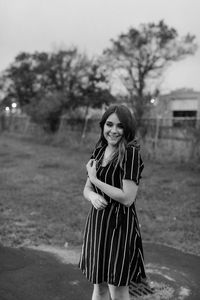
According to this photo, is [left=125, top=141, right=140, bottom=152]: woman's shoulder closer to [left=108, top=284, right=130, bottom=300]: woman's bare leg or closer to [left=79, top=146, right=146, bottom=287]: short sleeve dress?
[left=79, top=146, right=146, bottom=287]: short sleeve dress

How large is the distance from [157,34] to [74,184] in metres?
33.0

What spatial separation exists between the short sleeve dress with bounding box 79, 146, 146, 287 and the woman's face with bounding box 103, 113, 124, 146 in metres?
0.11

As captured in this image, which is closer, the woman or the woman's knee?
the woman

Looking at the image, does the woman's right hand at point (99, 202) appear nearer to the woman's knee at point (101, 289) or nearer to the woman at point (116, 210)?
the woman at point (116, 210)

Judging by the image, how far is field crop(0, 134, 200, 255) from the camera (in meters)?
5.79

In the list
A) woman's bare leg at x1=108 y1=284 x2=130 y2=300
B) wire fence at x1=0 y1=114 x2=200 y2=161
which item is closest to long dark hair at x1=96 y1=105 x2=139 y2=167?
woman's bare leg at x1=108 y1=284 x2=130 y2=300

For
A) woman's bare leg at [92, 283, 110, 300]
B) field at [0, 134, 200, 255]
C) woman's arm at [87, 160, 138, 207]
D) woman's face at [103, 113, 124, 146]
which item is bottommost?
field at [0, 134, 200, 255]

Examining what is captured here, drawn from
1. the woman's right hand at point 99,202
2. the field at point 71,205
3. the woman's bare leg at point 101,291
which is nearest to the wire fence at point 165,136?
the field at point 71,205

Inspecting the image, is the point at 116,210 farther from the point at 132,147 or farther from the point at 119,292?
the point at 119,292

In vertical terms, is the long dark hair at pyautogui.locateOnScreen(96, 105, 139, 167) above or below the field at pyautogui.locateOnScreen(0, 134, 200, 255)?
above

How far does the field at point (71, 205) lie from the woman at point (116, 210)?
278 centimetres

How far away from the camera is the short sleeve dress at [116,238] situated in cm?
264

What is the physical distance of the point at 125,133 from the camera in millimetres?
2689

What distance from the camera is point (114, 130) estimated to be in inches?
105
